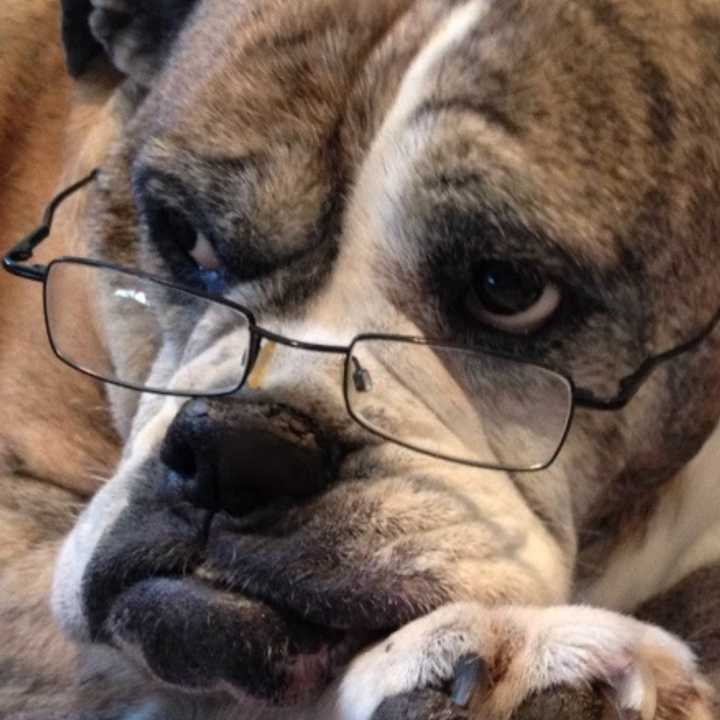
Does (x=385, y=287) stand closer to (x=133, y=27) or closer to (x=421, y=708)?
(x=421, y=708)

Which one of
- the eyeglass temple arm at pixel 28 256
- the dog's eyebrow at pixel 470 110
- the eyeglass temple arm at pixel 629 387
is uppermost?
the dog's eyebrow at pixel 470 110

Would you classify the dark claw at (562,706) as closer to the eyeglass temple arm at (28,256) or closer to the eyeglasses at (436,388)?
the eyeglasses at (436,388)

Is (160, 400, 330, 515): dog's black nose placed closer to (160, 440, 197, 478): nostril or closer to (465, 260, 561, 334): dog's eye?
(160, 440, 197, 478): nostril

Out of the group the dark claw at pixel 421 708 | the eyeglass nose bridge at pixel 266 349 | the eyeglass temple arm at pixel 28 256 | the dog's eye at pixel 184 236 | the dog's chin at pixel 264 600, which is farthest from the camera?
the eyeglass temple arm at pixel 28 256

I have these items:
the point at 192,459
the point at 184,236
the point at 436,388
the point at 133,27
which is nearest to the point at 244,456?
the point at 192,459

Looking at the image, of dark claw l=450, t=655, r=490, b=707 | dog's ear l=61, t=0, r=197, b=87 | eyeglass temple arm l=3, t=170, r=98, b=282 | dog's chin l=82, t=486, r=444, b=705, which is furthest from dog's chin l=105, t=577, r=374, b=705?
dog's ear l=61, t=0, r=197, b=87

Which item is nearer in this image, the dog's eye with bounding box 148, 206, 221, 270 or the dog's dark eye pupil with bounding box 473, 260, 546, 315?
the dog's dark eye pupil with bounding box 473, 260, 546, 315

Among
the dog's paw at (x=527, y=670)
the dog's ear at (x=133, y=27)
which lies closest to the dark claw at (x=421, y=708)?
the dog's paw at (x=527, y=670)

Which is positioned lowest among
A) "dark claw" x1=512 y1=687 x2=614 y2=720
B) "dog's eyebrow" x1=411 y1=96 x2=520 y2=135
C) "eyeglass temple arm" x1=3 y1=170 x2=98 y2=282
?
"eyeglass temple arm" x1=3 y1=170 x2=98 y2=282
